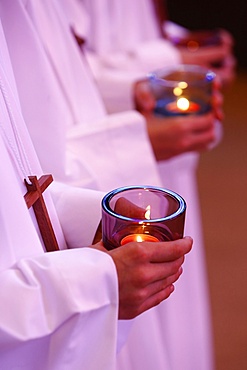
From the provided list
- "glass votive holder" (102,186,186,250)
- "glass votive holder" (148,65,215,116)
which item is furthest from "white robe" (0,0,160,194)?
"glass votive holder" (102,186,186,250)

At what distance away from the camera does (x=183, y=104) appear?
130 centimetres

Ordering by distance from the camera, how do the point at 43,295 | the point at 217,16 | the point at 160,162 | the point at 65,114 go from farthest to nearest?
the point at 217,16, the point at 160,162, the point at 65,114, the point at 43,295

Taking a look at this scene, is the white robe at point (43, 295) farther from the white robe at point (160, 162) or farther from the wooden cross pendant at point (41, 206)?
the white robe at point (160, 162)

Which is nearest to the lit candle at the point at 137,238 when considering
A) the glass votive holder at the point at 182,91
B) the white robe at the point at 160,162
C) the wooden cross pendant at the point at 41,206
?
the wooden cross pendant at the point at 41,206

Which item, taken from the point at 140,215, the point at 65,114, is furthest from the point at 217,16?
the point at 140,215

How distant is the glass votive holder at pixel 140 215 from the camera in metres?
0.69

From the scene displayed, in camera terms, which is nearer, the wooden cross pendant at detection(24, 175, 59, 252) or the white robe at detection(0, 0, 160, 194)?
the wooden cross pendant at detection(24, 175, 59, 252)

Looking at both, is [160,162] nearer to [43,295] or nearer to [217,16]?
[43,295]

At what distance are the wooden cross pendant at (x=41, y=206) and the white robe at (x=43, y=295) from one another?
2cm

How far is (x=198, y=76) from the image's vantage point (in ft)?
4.21

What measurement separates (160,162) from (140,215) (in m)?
0.67

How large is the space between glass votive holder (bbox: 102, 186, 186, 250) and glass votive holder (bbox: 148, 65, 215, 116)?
54cm

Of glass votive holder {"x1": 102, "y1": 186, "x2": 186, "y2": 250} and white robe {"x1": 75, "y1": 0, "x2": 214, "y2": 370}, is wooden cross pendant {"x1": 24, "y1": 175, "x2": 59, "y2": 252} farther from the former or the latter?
white robe {"x1": 75, "y1": 0, "x2": 214, "y2": 370}

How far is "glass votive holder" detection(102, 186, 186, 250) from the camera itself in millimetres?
694
